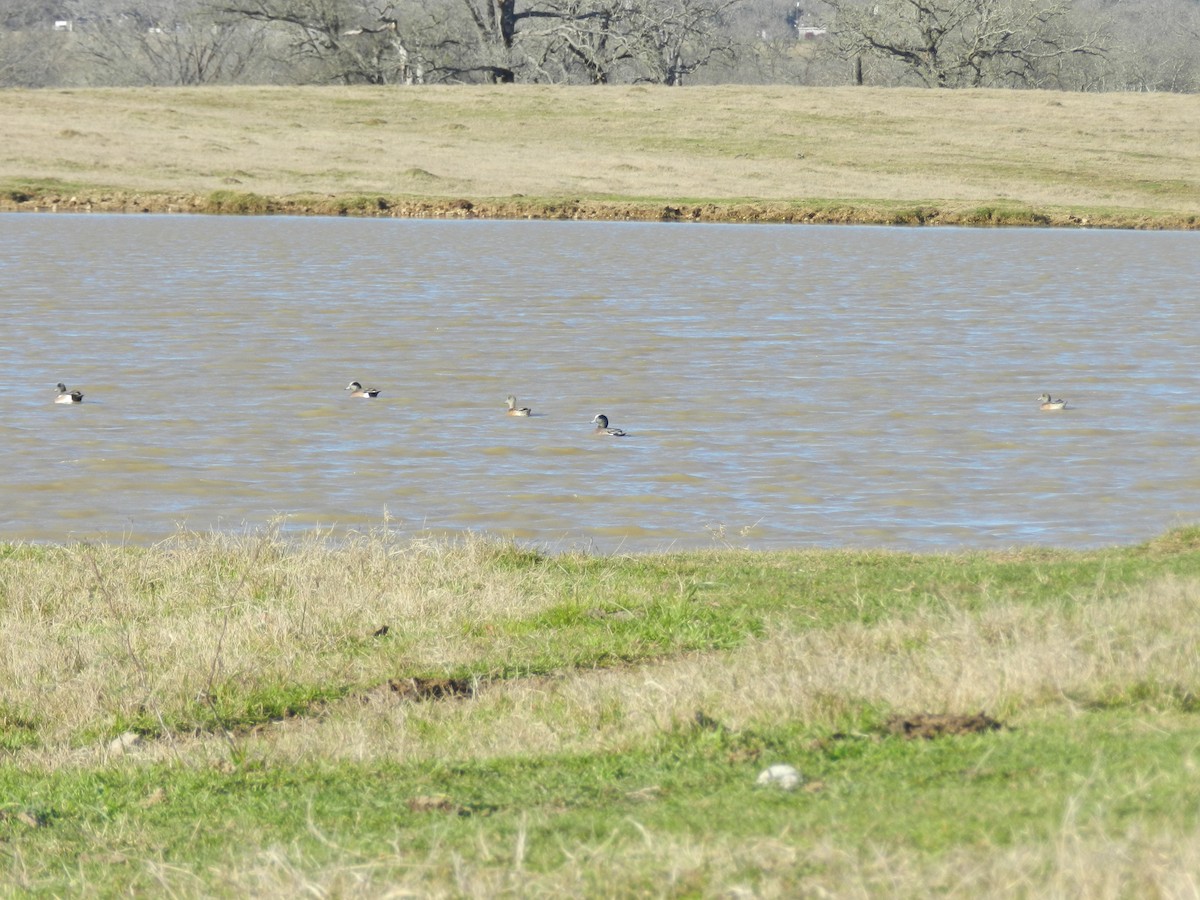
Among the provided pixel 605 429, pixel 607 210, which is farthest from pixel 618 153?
pixel 605 429

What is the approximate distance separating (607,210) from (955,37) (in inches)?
1637

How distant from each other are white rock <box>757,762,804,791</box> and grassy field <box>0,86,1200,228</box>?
42.4m

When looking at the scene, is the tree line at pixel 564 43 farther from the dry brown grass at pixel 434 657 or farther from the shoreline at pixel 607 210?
the dry brown grass at pixel 434 657

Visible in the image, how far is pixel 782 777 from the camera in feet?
20.3

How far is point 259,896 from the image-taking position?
5.27 meters

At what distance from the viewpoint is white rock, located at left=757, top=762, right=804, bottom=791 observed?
6148 mm

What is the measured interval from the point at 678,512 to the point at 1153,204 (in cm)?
4128

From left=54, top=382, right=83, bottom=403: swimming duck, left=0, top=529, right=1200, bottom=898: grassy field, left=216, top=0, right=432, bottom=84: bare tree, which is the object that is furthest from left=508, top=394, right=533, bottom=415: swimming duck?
left=216, top=0, right=432, bottom=84: bare tree

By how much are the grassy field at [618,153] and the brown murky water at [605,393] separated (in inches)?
382

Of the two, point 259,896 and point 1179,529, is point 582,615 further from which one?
point 259,896

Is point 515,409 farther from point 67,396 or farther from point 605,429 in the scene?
point 67,396

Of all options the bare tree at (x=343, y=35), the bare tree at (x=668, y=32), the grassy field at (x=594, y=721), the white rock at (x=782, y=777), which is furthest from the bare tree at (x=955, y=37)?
the white rock at (x=782, y=777)

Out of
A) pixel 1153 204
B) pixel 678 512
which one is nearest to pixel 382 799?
pixel 678 512

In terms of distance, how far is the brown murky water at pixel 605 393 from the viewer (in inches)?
565
